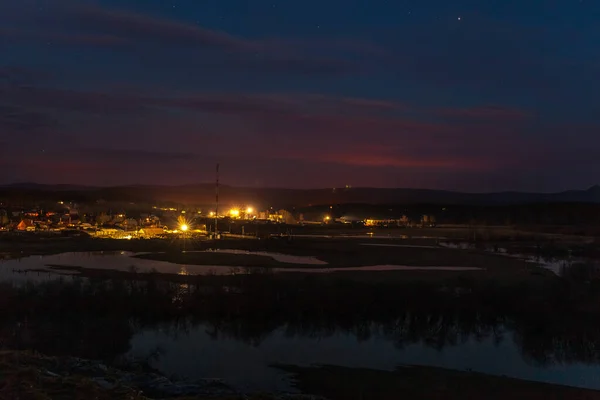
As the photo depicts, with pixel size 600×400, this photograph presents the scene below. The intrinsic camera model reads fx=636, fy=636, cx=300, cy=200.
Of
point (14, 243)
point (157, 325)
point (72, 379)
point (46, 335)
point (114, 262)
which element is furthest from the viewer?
point (14, 243)

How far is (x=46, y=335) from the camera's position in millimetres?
22656

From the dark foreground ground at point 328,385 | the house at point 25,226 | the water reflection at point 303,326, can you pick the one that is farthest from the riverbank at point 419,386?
the house at point 25,226

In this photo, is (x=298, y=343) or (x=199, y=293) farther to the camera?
(x=199, y=293)

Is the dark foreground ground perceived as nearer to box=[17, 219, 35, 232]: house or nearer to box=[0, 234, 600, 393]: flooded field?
box=[0, 234, 600, 393]: flooded field

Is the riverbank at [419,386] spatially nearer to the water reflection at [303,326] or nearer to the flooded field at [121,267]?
the water reflection at [303,326]

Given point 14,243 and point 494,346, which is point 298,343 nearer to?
point 494,346

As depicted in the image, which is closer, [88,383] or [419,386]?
[88,383]

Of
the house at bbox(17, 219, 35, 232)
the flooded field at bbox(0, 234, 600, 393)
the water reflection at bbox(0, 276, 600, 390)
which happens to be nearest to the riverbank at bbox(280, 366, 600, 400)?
the flooded field at bbox(0, 234, 600, 393)

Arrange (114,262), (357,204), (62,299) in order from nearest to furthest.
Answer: (62,299) < (114,262) < (357,204)

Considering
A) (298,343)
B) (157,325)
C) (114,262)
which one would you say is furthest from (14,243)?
(298,343)

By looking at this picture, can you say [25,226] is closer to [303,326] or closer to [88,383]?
[303,326]

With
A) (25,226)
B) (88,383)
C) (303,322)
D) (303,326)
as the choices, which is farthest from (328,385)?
(25,226)

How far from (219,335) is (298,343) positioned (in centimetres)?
316

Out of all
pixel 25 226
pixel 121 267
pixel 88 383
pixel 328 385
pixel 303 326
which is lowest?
pixel 328 385
